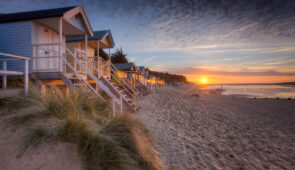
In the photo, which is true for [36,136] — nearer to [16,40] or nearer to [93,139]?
[93,139]

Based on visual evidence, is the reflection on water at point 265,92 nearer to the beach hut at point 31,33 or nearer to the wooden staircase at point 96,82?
the wooden staircase at point 96,82

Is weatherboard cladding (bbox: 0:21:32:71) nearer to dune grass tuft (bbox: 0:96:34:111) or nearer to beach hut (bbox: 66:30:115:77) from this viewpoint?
beach hut (bbox: 66:30:115:77)

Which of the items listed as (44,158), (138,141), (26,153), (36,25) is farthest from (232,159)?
(36,25)

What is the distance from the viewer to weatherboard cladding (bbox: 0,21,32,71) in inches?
295

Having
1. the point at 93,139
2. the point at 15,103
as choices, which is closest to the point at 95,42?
the point at 15,103

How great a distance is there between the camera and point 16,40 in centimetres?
762

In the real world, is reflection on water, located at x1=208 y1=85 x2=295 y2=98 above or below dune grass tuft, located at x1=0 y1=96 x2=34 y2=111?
below

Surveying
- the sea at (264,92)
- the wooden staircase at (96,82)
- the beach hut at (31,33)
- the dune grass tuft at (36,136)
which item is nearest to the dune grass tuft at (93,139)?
the dune grass tuft at (36,136)

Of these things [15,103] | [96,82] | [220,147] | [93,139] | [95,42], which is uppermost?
[95,42]

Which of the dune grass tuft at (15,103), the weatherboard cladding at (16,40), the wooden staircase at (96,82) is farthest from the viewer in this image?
the weatherboard cladding at (16,40)

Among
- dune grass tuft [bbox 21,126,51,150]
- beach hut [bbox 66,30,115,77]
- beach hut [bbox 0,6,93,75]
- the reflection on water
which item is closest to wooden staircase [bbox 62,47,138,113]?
beach hut [bbox 0,6,93,75]

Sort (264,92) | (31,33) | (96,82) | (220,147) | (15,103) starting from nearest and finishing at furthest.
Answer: (15,103) < (220,147) < (96,82) < (31,33) < (264,92)

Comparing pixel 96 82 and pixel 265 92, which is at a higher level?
pixel 96 82

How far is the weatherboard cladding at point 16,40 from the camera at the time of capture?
7.50 metres
